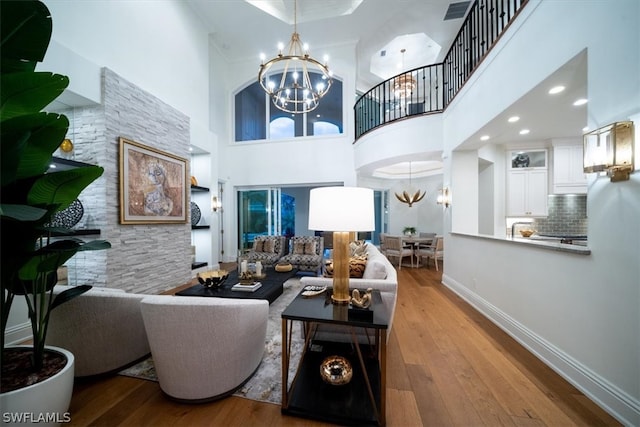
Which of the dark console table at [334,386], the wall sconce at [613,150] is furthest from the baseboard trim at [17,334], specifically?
the wall sconce at [613,150]

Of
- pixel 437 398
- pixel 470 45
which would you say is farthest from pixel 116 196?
pixel 470 45

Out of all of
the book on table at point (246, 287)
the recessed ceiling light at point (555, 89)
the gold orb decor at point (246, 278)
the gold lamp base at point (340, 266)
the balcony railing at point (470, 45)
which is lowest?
the book on table at point (246, 287)

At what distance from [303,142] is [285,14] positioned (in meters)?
2.99

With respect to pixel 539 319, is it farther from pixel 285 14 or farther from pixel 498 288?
pixel 285 14

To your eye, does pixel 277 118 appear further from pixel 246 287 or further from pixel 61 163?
pixel 246 287

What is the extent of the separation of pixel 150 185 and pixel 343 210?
3.79m

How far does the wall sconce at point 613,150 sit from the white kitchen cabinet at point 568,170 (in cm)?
381

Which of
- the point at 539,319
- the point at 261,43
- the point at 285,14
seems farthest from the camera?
the point at 261,43

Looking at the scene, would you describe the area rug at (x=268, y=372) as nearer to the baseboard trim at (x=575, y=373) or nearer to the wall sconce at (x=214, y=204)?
the baseboard trim at (x=575, y=373)

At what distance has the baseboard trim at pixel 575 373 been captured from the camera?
1451 mm

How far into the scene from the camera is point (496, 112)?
280 cm

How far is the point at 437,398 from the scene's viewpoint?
168cm

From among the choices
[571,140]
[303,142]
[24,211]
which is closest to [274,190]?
[303,142]

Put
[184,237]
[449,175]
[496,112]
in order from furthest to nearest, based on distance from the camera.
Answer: [184,237]
[449,175]
[496,112]
